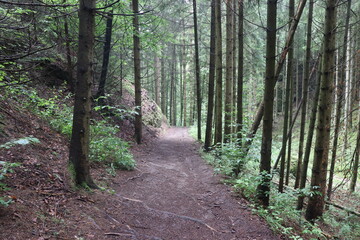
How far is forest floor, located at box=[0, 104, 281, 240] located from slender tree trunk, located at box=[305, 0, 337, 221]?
6.07 feet

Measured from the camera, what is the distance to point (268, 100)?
4473mm

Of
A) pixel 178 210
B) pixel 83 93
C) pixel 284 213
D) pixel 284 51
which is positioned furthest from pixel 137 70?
pixel 284 213

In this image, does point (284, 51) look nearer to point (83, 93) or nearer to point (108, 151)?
point (83, 93)

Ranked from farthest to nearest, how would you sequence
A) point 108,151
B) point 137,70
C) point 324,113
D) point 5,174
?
point 137,70
point 108,151
point 324,113
point 5,174

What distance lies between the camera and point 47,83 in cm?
903

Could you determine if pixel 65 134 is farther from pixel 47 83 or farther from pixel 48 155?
pixel 47 83

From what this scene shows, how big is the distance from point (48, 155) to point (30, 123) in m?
1.55

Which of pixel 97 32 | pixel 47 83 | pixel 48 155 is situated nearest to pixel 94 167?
pixel 48 155

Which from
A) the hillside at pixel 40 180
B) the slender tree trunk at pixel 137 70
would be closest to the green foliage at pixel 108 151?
the hillside at pixel 40 180

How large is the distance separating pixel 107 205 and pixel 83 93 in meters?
2.10

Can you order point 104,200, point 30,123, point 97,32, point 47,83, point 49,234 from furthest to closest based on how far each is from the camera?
point 97,32 < point 47,83 < point 30,123 < point 104,200 < point 49,234

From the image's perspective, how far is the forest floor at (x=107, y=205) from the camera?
9.55 ft

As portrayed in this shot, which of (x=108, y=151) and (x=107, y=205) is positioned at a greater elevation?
(x=108, y=151)

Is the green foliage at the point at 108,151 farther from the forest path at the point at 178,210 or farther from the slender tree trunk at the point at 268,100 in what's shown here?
the slender tree trunk at the point at 268,100
